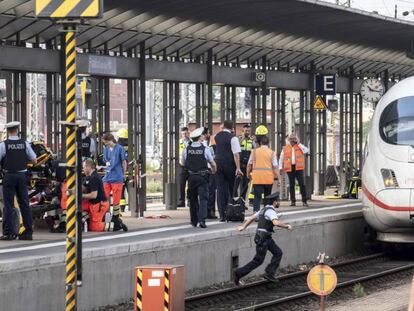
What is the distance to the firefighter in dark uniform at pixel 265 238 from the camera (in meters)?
18.7

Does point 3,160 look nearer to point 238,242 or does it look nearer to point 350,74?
point 238,242

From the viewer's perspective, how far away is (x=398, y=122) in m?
23.0

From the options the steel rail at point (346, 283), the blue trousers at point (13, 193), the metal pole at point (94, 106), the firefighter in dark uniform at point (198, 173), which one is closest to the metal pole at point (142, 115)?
the metal pole at point (94, 106)

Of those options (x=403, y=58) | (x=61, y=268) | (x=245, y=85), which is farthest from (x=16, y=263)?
(x=403, y=58)

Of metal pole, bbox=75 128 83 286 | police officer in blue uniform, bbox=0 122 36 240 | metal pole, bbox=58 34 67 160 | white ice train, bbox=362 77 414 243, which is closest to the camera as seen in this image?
metal pole, bbox=75 128 83 286

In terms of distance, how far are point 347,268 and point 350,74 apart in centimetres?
1586

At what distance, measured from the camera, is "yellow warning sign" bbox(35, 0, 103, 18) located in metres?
12.1

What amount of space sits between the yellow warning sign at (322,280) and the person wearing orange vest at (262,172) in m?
9.29

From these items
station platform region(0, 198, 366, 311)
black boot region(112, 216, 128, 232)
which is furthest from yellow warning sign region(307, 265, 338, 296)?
black boot region(112, 216, 128, 232)

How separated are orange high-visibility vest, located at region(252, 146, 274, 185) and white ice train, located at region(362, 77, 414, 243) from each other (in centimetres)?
177

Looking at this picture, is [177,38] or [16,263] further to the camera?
[177,38]

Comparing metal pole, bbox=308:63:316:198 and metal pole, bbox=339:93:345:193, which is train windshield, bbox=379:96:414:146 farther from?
metal pole, bbox=339:93:345:193

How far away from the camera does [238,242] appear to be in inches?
808

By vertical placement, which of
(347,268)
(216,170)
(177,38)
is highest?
(177,38)
